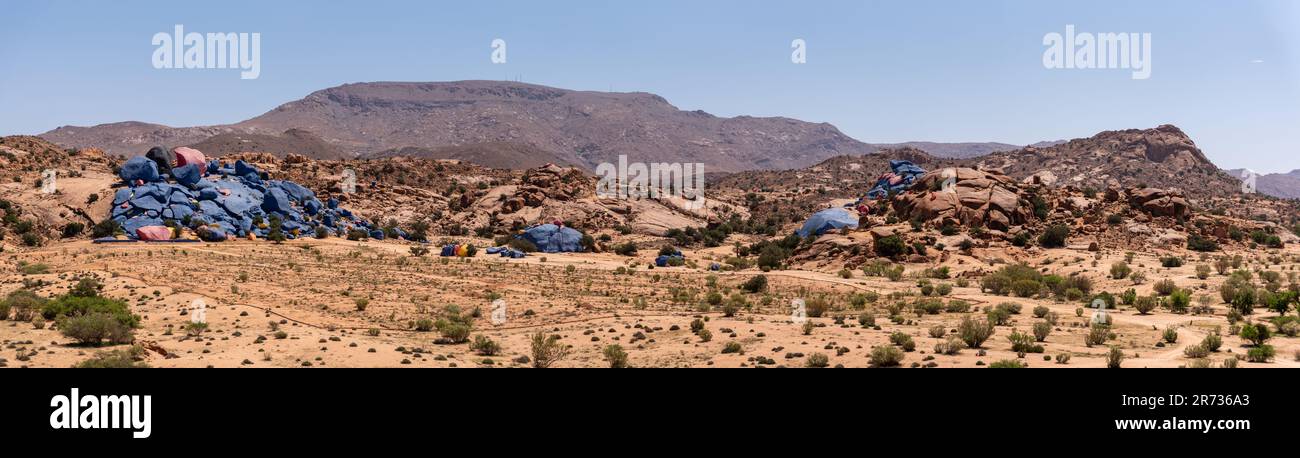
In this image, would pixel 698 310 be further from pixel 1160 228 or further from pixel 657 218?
pixel 657 218

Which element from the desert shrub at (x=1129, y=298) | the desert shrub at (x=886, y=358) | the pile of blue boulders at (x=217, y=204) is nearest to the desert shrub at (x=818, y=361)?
the desert shrub at (x=886, y=358)

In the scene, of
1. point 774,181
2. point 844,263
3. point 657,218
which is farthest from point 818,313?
point 774,181

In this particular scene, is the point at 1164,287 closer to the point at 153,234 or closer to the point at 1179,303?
the point at 1179,303

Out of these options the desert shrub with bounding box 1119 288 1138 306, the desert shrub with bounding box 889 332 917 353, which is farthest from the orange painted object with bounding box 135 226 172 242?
the desert shrub with bounding box 1119 288 1138 306

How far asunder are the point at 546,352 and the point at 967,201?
34661 millimetres

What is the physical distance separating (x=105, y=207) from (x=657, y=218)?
35.6 meters

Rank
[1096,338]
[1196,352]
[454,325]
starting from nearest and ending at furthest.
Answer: [1196,352]
[1096,338]
[454,325]

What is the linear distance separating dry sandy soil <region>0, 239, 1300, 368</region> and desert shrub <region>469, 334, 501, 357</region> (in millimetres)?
280

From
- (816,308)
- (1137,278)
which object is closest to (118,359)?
(816,308)

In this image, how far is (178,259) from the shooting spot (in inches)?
1403

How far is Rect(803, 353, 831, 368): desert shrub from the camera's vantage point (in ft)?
54.2

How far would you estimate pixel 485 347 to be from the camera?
768 inches

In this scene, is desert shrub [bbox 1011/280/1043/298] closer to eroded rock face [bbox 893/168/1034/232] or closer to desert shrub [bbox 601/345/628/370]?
eroded rock face [bbox 893/168/1034/232]

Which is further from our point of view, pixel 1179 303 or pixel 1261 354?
pixel 1179 303
